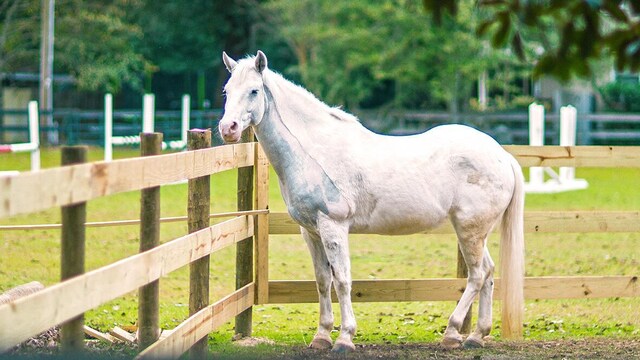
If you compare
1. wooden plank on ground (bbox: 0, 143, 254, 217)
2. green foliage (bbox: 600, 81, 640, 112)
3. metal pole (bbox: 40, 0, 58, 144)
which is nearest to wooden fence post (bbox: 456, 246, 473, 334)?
wooden plank on ground (bbox: 0, 143, 254, 217)

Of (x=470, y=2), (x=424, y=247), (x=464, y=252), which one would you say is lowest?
(x=424, y=247)

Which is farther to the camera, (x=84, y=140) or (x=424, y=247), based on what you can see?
(x=84, y=140)

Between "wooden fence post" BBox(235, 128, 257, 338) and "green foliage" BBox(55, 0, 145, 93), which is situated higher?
"green foliage" BBox(55, 0, 145, 93)

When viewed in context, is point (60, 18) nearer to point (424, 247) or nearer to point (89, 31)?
point (89, 31)

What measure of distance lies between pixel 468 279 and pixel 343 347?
3.28 ft

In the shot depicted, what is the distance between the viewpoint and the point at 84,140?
32.4 metres

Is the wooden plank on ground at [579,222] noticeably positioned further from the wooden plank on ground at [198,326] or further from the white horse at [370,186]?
the wooden plank on ground at [198,326]

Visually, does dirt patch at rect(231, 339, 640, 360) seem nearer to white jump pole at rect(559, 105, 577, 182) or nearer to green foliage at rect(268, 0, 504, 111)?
white jump pole at rect(559, 105, 577, 182)

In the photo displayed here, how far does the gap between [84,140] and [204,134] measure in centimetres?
2702

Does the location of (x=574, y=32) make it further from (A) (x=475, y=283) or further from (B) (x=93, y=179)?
(A) (x=475, y=283)

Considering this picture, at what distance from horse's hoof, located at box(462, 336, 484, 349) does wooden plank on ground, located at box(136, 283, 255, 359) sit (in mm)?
1460

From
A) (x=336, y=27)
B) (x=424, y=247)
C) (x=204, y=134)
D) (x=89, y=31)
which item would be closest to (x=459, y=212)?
(x=204, y=134)

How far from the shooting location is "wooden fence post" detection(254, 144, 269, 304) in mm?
7273

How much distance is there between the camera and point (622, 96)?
32344 millimetres
